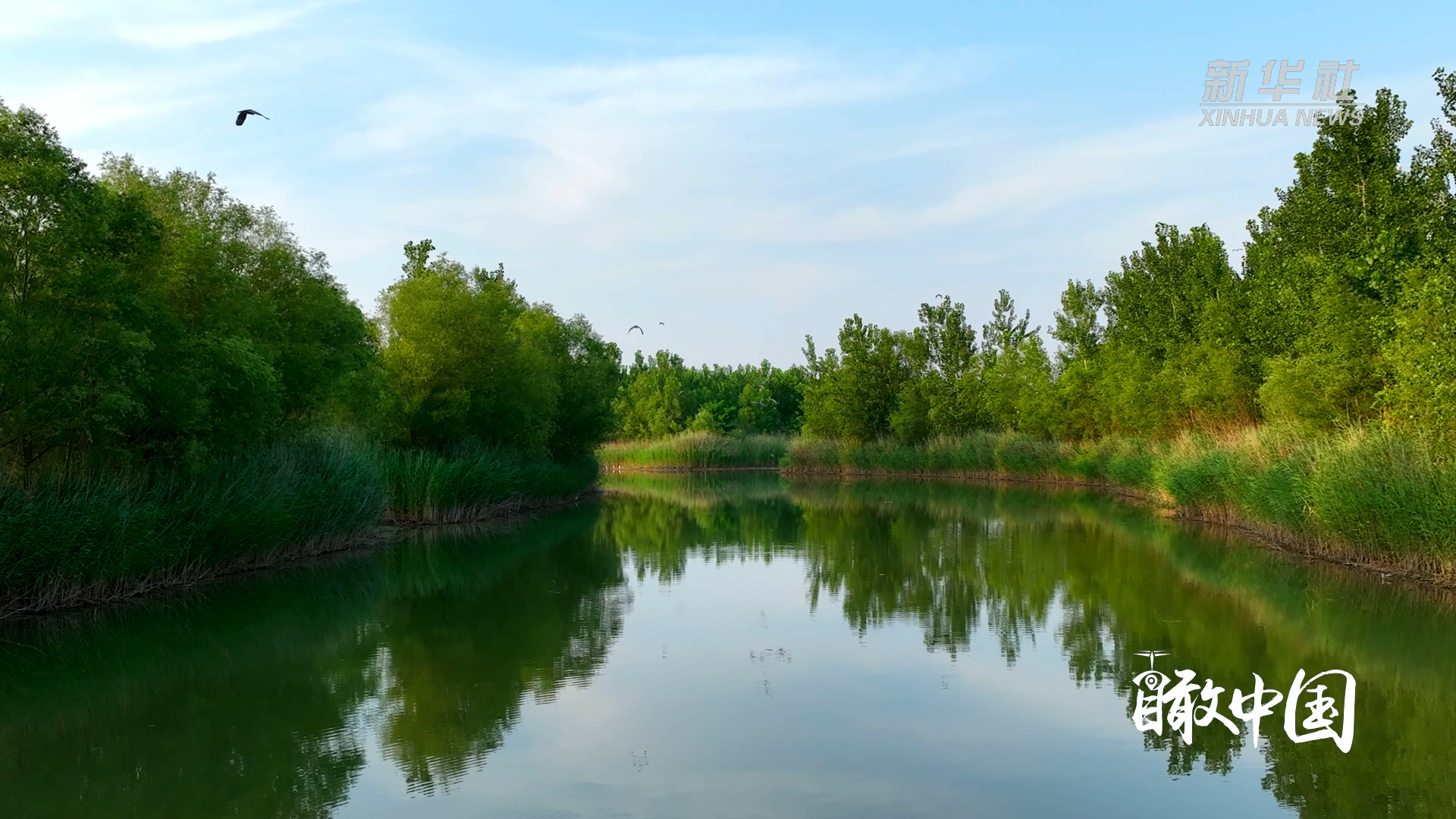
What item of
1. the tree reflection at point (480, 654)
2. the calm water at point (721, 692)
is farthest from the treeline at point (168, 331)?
the tree reflection at point (480, 654)

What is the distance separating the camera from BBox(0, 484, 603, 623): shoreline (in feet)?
41.3

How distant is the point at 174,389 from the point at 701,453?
164ft

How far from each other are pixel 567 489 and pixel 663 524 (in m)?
9.39

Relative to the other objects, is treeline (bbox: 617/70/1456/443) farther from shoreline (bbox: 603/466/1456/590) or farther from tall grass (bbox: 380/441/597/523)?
tall grass (bbox: 380/441/597/523)

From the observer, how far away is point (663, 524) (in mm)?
27984

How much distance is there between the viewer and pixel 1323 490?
16234mm

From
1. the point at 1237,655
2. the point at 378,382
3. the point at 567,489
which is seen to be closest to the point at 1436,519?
the point at 1237,655

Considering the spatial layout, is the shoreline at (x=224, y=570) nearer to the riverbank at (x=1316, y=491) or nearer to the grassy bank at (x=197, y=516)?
the grassy bank at (x=197, y=516)

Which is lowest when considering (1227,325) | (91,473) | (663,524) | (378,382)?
(663,524)

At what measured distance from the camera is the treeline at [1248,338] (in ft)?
57.3

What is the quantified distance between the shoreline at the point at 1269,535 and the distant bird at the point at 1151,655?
555 centimetres

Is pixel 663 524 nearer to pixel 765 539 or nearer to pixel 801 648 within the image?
pixel 765 539

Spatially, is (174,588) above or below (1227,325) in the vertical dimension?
below

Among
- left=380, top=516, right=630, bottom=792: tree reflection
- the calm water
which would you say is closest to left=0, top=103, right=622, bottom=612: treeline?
the calm water
